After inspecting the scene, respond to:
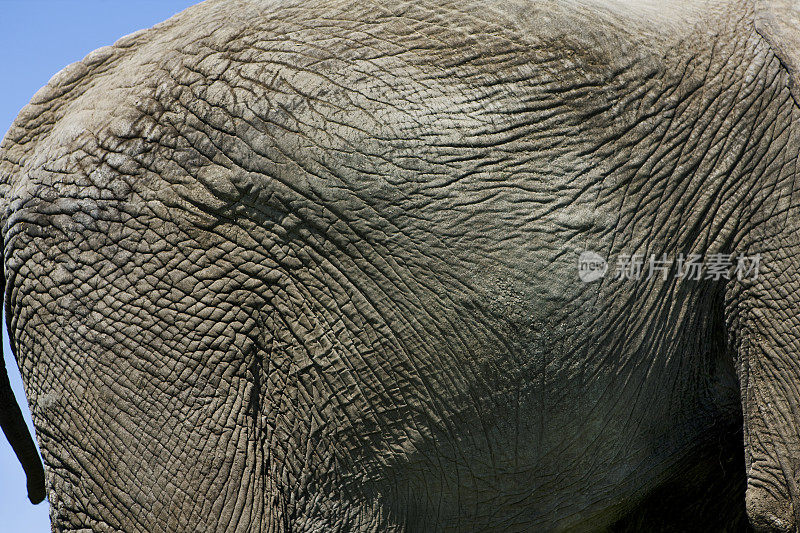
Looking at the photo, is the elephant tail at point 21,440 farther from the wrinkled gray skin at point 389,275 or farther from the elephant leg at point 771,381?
the elephant leg at point 771,381

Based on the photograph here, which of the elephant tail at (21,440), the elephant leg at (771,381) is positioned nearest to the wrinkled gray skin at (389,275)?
the elephant leg at (771,381)

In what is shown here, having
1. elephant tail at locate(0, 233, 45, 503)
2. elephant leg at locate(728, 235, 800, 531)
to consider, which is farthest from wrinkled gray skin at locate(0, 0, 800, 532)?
elephant tail at locate(0, 233, 45, 503)

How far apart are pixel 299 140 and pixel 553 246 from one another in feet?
3.45

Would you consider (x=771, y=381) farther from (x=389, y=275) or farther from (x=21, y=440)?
(x=21, y=440)

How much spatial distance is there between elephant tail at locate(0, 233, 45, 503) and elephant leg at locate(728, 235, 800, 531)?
3.19m

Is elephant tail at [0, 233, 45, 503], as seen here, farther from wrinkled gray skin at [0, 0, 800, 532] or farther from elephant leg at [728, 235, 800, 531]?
elephant leg at [728, 235, 800, 531]

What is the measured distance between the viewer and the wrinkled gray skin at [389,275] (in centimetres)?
313

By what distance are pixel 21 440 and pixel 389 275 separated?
2037mm

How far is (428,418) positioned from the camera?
3209mm

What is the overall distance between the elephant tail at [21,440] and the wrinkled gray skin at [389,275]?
1.77 feet

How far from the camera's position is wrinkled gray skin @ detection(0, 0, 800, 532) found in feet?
10.3

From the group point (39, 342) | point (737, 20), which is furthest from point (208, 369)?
point (737, 20)

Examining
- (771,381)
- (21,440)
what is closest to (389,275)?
(771,381)

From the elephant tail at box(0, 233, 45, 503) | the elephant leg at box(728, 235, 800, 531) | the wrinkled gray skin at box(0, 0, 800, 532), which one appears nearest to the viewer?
the wrinkled gray skin at box(0, 0, 800, 532)
